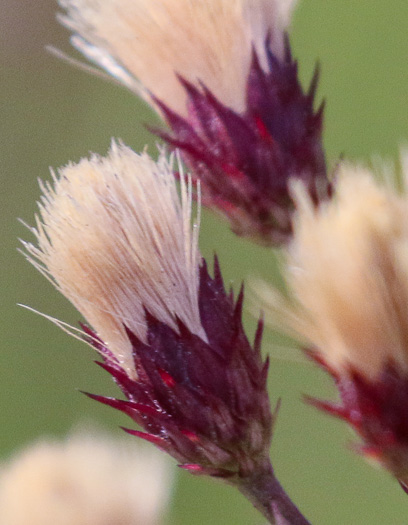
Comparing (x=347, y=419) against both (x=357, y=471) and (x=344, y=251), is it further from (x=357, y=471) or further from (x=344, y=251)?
(x=357, y=471)

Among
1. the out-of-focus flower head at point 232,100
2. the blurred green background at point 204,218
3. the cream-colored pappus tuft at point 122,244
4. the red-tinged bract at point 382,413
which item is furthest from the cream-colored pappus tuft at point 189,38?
the blurred green background at point 204,218

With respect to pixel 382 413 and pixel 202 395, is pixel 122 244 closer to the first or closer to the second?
pixel 202 395

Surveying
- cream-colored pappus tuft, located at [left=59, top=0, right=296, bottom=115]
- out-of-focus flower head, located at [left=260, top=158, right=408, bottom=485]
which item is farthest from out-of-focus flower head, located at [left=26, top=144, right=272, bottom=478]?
cream-colored pappus tuft, located at [left=59, top=0, right=296, bottom=115]

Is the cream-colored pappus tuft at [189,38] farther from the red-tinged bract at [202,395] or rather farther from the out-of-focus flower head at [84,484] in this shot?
the out-of-focus flower head at [84,484]

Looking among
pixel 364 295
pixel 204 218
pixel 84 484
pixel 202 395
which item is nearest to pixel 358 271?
pixel 364 295

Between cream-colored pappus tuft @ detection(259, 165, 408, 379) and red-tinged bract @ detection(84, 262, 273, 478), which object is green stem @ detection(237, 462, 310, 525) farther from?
cream-colored pappus tuft @ detection(259, 165, 408, 379)

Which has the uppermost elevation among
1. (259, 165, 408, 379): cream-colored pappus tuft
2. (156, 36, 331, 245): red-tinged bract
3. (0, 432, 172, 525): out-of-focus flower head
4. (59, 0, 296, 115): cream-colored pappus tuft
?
(59, 0, 296, 115): cream-colored pappus tuft

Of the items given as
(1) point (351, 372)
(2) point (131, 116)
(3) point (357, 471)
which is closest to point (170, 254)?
(1) point (351, 372)
